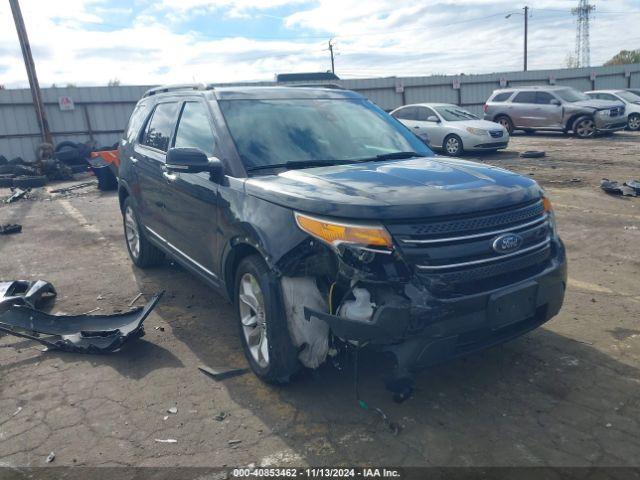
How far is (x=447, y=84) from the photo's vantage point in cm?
2683

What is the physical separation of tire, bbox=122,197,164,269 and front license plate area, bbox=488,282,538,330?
3.88m

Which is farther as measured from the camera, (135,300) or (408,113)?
(408,113)

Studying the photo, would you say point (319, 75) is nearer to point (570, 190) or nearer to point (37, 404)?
point (570, 190)

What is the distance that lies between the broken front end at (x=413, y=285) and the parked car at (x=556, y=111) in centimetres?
1729

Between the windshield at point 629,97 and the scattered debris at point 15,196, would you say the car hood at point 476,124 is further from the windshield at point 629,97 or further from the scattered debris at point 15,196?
the scattered debris at point 15,196

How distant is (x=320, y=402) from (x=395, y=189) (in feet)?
4.51

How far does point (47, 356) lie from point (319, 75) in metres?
21.2

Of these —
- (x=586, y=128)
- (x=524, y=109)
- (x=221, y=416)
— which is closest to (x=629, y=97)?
(x=586, y=128)

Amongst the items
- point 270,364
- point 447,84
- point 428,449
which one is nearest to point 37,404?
point 270,364

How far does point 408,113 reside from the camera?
52.9 feet

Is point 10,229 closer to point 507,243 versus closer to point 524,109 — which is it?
point 507,243

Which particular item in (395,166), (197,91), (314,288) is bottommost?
(314,288)

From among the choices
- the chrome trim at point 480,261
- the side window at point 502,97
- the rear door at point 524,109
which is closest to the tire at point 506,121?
the rear door at point 524,109

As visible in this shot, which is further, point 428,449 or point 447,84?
point 447,84
